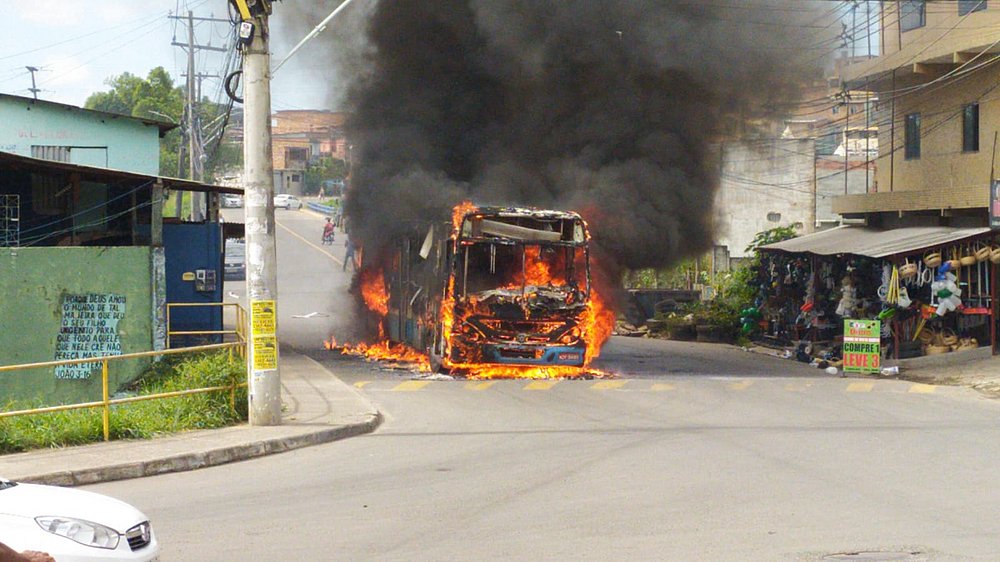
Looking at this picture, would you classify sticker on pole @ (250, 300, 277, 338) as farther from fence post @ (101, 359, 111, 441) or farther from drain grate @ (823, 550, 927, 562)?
drain grate @ (823, 550, 927, 562)

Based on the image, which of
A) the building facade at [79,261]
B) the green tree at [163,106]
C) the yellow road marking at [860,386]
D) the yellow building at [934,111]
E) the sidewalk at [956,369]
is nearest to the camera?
the building facade at [79,261]

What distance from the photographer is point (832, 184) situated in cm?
4953

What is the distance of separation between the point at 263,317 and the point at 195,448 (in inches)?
78.2

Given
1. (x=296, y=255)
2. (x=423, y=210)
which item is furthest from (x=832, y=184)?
(x=423, y=210)

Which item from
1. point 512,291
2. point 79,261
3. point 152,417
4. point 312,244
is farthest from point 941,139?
point 312,244

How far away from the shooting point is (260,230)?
12.6 metres

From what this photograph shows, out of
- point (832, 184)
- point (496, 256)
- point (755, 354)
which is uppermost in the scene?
point (832, 184)

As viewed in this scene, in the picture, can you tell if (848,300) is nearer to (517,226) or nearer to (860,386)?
(860,386)

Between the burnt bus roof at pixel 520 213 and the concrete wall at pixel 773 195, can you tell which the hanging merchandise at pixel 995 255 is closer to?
the burnt bus roof at pixel 520 213

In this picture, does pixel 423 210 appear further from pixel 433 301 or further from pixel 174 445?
pixel 174 445

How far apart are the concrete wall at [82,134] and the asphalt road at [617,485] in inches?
497

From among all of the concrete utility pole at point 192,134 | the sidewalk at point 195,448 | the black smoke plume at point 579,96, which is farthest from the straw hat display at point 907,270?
the concrete utility pole at point 192,134

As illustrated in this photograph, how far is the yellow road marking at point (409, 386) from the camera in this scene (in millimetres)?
17406

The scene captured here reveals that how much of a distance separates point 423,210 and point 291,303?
18.2m
